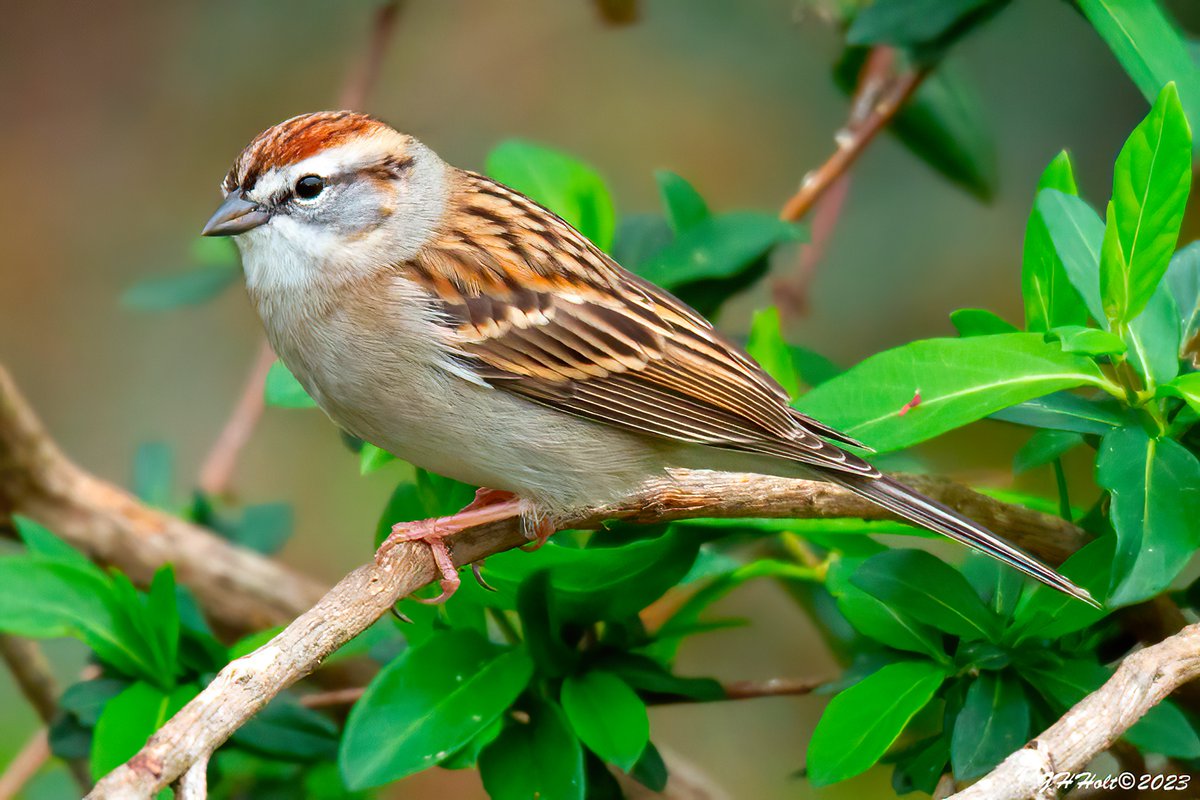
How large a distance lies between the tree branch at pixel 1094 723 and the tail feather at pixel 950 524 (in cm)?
20

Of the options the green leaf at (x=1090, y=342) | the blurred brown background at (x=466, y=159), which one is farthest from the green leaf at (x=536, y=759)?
the blurred brown background at (x=466, y=159)

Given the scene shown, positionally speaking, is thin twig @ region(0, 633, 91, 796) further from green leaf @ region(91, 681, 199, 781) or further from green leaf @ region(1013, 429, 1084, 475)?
green leaf @ region(1013, 429, 1084, 475)

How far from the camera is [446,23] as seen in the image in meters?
5.39

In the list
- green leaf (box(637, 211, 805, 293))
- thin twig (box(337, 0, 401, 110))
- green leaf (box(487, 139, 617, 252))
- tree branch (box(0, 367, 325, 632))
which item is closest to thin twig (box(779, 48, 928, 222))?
green leaf (box(637, 211, 805, 293))

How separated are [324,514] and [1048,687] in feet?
11.8

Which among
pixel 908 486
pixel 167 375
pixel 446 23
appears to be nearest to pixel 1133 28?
pixel 908 486

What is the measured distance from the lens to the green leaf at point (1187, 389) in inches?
67.5

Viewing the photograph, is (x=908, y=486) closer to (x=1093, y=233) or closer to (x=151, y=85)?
(x=1093, y=233)

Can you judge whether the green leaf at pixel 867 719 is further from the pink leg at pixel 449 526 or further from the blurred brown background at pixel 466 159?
the blurred brown background at pixel 466 159

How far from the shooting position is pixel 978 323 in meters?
2.01

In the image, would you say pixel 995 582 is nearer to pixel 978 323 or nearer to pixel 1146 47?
pixel 978 323

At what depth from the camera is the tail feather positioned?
185cm

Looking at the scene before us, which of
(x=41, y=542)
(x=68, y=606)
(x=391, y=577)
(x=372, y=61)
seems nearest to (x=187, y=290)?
(x=372, y=61)

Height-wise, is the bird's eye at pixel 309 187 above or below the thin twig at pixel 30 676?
above
